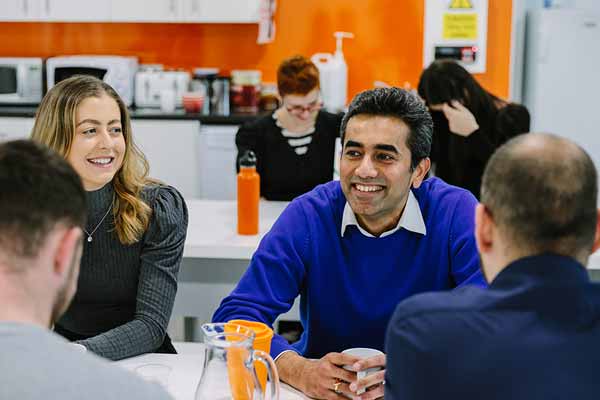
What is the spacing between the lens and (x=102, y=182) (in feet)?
6.97

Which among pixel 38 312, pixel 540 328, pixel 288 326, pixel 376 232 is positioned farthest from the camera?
pixel 288 326

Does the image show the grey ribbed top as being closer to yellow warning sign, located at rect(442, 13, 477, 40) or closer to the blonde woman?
the blonde woman

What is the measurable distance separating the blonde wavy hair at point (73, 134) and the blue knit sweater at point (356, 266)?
32 centimetres

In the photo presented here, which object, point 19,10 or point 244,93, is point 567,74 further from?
point 19,10

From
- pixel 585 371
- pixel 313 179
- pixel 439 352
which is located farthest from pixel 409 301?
pixel 313 179

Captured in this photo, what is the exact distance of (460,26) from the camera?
5.28 meters

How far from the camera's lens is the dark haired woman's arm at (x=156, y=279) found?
1.89 metres

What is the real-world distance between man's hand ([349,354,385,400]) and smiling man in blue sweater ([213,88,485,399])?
373 mm

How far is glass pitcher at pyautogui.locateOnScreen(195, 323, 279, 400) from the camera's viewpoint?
4.34 ft

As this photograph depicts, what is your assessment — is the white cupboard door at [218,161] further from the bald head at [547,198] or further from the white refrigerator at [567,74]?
the bald head at [547,198]

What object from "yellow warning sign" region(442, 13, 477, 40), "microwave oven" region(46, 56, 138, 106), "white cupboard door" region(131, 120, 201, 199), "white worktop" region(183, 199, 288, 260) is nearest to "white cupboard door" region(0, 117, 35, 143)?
"microwave oven" region(46, 56, 138, 106)

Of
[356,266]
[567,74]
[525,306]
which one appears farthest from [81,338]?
[567,74]

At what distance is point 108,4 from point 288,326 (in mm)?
2846

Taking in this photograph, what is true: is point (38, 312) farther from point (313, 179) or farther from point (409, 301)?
point (313, 179)
